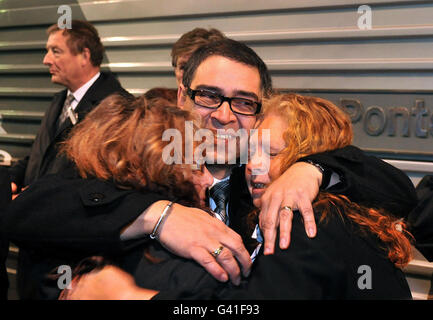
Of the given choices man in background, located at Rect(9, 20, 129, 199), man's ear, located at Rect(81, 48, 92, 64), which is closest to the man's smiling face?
→ man in background, located at Rect(9, 20, 129, 199)

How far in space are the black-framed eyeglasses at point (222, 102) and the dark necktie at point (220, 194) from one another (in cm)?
33

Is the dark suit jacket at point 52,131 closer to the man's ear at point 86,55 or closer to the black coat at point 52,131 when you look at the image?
the black coat at point 52,131

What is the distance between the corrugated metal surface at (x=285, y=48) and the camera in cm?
274

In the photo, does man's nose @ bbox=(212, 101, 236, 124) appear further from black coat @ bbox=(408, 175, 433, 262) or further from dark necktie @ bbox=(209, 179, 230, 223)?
black coat @ bbox=(408, 175, 433, 262)

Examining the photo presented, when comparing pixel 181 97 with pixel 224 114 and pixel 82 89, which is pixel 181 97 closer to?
pixel 224 114

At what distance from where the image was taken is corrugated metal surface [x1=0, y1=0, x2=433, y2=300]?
274cm

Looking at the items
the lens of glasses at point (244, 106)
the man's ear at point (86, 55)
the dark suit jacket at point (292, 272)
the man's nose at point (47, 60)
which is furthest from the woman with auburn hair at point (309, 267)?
the man's nose at point (47, 60)

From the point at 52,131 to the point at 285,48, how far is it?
1900mm

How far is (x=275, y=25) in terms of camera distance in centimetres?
313

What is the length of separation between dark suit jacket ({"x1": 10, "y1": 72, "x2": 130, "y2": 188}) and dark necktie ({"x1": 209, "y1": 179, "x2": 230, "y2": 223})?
1.59m
